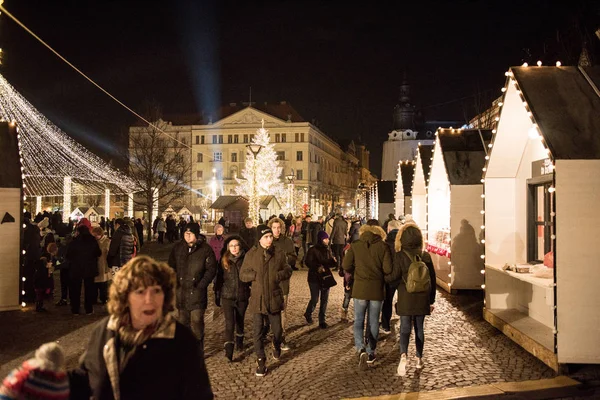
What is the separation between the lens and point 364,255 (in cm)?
777

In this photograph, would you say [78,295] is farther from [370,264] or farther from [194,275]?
[370,264]

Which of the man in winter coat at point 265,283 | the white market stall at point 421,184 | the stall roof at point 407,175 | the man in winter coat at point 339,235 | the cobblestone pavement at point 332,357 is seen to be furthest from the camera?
the stall roof at point 407,175

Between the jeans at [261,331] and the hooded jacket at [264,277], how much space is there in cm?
11

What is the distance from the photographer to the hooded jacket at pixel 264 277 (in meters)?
7.55

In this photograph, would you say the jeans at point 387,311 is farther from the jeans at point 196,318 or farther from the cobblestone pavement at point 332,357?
the jeans at point 196,318

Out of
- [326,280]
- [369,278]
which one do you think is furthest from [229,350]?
[326,280]

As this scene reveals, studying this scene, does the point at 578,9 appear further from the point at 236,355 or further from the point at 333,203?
the point at 333,203

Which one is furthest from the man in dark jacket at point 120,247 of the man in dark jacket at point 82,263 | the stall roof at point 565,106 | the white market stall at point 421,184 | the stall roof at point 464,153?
the white market stall at point 421,184

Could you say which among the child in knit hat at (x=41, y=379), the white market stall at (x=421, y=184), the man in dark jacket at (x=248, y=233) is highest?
the white market stall at (x=421, y=184)

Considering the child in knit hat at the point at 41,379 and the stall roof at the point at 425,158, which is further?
the stall roof at the point at 425,158

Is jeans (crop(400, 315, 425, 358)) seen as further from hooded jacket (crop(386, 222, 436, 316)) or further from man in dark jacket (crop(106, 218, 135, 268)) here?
man in dark jacket (crop(106, 218, 135, 268))

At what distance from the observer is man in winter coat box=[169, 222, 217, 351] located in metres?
7.94

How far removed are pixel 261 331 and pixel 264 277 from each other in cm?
70

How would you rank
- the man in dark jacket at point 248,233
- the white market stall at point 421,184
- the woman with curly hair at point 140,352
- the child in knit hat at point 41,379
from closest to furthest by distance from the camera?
Result: 1. the child in knit hat at point 41,379
2. the woman with curly hair at point 140,352
3. the man in dark jacket at point 248,233
4. the white market stall at point 421,184
